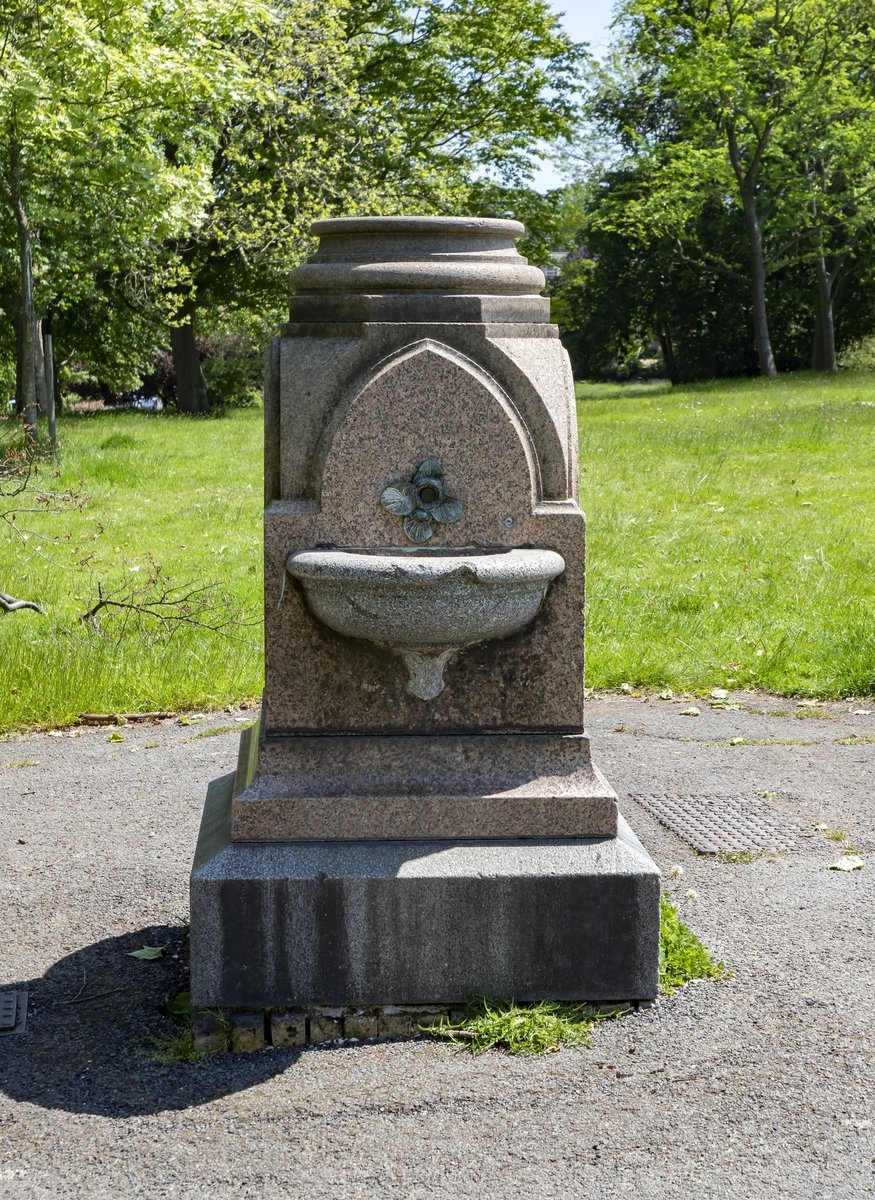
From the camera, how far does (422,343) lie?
3602 millimetres

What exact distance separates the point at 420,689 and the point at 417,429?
2.36 feet

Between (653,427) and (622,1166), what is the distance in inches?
655

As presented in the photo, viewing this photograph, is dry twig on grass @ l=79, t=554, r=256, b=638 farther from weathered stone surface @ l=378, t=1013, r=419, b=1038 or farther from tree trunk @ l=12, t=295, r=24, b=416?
tree trunk @ l=12, t=295, r=24, b=416

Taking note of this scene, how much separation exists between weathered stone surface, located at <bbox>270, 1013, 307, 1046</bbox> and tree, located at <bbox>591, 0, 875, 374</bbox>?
27.5 metres

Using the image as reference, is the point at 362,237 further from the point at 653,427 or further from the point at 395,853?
the point at 653,427

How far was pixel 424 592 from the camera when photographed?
340 cm

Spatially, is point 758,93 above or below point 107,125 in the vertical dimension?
above

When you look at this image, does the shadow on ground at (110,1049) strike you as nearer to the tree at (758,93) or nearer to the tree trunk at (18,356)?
the tree trunk at (18,356)

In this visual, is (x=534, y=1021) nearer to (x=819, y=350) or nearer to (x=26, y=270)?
(x=26, y=270)

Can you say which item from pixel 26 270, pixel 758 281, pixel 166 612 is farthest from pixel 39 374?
pixel 758 281

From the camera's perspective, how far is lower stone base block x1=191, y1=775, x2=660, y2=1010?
3.59 meters

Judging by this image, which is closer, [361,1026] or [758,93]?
[361,1026]

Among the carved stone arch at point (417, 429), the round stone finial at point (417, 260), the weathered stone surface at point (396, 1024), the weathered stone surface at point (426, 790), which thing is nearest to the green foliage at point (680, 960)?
the weathered stone surface at point (426, 790)

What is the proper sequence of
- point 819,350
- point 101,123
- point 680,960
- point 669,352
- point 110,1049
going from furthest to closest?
point 669,352 < point 819,350 < point 101,123 < point 680,960 < point 110,1049
